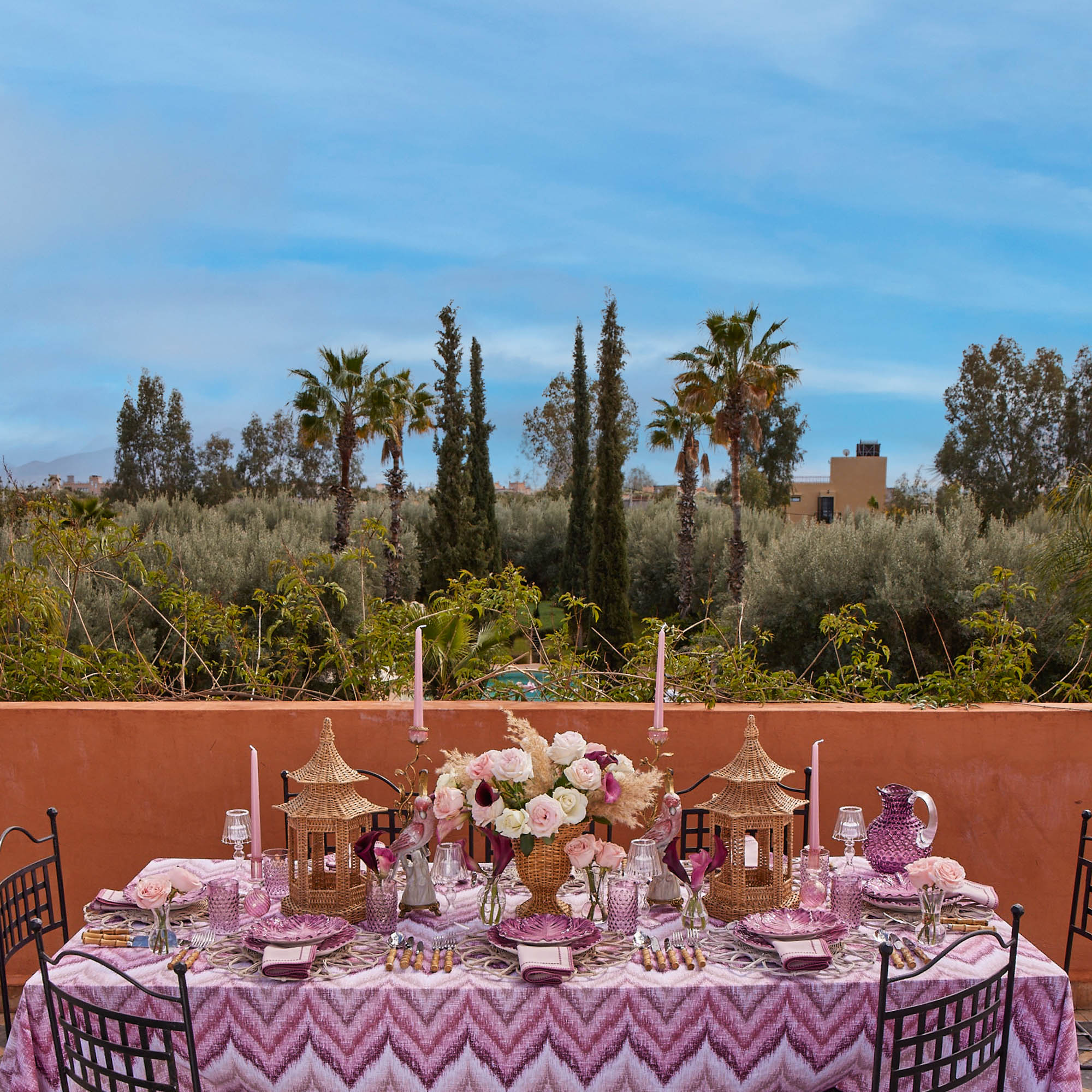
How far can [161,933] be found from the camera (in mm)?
2168

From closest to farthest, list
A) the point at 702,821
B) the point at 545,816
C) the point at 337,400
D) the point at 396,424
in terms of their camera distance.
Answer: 1. the point at 545,816
2. the point at 702,821
3. the point at 337,400
4. the point at 396,424

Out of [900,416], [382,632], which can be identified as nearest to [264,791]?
[382,632]

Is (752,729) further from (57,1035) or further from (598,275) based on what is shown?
(598,275)

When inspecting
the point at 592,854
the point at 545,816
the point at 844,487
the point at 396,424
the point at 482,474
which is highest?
the point at 396,424

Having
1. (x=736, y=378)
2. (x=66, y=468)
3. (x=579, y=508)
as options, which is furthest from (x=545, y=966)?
(x=66, y=468)

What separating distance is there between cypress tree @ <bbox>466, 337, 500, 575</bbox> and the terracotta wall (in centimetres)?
1860

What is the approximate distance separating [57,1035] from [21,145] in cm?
1393

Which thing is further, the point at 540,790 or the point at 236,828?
the point at 236,828

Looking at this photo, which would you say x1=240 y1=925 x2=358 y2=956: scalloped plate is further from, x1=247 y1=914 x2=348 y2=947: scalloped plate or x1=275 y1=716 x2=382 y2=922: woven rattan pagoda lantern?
x1=275 y1=716 x2=382 y2=922: woven rattan pagoda lantern

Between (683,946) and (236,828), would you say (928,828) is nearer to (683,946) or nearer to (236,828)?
(683,946)

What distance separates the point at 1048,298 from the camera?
37375mm

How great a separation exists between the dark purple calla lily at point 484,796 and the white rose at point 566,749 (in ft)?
0.55

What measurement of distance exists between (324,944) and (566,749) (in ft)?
2.41

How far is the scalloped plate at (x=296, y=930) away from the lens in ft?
6.90
